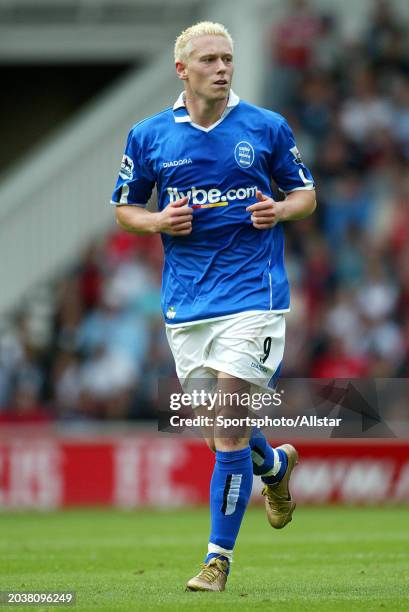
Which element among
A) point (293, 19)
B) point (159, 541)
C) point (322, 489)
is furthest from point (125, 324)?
point (159, 541)

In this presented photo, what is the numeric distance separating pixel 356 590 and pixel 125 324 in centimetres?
1067

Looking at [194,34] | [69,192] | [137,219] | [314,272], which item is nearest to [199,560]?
[137,219]

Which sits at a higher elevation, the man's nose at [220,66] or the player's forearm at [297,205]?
the man's nose at [220,66]

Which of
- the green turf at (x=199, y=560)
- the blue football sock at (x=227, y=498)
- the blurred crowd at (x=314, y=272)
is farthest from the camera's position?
the blurred crowd at (x=314, y=272)

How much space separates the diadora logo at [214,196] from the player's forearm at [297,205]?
0.17 m

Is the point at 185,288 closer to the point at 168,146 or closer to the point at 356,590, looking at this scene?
the point at 168,146

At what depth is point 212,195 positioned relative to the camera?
23.2 feet

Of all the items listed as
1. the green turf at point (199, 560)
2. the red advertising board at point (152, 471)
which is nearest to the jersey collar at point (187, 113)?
the green turf at point (199, 560)

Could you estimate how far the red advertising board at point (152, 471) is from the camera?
15695 mm

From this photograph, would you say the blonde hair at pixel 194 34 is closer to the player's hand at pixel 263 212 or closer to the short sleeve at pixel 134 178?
the short sleeve at pixel 134 178

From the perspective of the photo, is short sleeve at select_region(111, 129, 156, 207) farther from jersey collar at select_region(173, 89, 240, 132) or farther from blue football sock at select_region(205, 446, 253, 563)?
blue football sock at select_region(205, 446, 253, 563)

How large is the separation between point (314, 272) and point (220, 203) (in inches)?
380

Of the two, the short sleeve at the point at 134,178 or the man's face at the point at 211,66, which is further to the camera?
the short sleeve at the point at 134,178

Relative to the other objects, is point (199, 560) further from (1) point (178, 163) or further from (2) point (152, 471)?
(2) point (152, 471)
